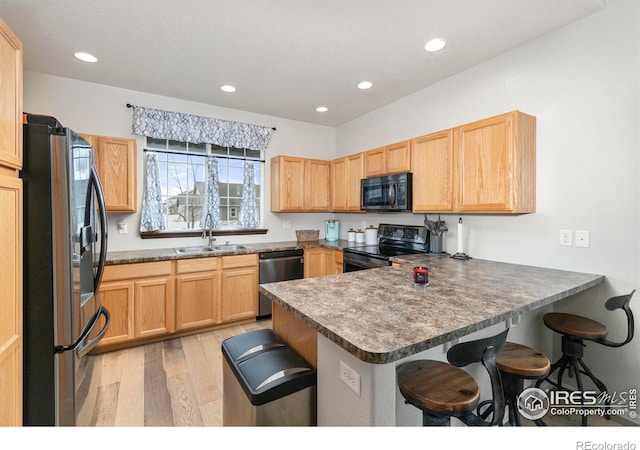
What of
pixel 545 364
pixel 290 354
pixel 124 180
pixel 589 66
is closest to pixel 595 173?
pixel 589 66

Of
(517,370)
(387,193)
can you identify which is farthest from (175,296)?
(517,370)

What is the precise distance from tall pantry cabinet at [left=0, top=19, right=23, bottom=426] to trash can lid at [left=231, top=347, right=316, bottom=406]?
97 cm

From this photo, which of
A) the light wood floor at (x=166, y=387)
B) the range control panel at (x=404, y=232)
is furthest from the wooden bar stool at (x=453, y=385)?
the range control panel at (x=404, y=232)

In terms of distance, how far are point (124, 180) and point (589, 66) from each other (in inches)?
162

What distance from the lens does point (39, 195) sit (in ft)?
4.74

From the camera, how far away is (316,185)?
436 centimetres

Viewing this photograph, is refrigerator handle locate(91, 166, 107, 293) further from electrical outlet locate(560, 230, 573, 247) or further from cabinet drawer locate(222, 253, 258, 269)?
electrical outlet locate(560, 230, 573, 247)

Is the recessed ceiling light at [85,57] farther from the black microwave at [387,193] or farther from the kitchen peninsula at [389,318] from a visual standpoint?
the black microwave at [387,193]

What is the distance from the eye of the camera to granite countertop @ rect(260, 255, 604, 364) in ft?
3.50

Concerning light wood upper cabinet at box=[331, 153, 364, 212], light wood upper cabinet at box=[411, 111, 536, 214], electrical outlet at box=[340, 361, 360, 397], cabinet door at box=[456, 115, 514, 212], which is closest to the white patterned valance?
light wood upper cabinet at box=[331, 153, 364, 212]

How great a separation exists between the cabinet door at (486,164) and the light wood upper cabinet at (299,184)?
2150mm

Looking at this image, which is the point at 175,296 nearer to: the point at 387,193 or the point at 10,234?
the point at 10,234

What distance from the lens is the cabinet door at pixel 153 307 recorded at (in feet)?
9.57

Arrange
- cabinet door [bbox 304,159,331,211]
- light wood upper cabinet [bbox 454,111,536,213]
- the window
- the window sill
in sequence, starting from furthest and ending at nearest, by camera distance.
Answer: cabinet door [bbox 304,159,331,211] < the window < the window sill < light wood upper cabinet [bbox 454,111,536,213]
